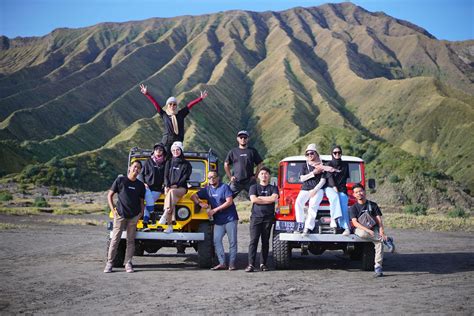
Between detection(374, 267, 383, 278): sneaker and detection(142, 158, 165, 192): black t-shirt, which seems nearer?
detection(374, 267, 383, 278): sneaker

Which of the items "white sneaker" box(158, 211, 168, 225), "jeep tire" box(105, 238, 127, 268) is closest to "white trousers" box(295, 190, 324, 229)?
"white sneaker" box(158, 211, 168, 225)

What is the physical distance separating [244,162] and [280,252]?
200 cm

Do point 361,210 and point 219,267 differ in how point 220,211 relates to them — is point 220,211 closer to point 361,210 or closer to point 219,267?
point 219,267

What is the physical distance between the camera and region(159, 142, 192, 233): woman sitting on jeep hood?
1187cm

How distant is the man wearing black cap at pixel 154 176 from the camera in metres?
12.2

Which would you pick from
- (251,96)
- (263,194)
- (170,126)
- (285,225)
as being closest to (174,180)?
(170,126)

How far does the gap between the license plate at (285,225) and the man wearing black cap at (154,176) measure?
249cm

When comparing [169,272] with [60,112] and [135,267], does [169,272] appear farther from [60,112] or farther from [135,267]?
[60,112]

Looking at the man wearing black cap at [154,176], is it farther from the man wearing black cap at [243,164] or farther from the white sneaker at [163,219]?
the man wearing black cap at [243,164]

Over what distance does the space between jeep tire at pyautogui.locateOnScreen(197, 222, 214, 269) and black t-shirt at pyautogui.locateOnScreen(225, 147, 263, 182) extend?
47.8 inches

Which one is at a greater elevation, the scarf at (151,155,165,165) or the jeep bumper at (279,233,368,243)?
the scarf at (151,155,165,165)

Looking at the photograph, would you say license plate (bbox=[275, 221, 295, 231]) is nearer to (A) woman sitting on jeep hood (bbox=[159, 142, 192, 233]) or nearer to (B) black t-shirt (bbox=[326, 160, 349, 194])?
(B) black t-shirt (bbox=[326, 160, 349, 194])

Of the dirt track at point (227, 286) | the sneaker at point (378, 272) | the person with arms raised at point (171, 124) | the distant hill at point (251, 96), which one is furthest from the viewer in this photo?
the distant hill at point (251, 96)

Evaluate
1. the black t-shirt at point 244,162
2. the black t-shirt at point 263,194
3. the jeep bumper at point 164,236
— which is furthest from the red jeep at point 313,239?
the jeep bumper at point 164,236
